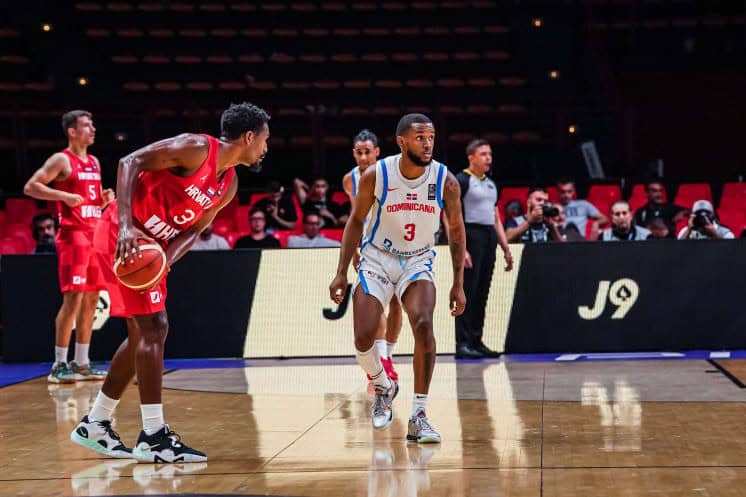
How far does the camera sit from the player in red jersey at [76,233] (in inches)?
322

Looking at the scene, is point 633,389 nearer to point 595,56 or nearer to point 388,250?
point 388,250

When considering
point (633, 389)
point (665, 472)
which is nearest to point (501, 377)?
point (633, 389)

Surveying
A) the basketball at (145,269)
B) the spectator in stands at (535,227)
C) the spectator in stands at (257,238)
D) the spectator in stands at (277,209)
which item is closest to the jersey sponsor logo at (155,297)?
the basketball at (145,269)

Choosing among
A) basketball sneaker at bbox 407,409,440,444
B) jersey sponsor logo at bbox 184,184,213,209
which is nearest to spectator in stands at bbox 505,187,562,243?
basketball sneaker at bbox 407,409,440,444

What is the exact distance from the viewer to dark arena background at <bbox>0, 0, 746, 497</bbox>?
492cm

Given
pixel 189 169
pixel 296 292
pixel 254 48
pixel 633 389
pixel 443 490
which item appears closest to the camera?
pixel 443 490

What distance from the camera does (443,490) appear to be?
13.5 feet

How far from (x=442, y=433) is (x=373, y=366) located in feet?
2.21

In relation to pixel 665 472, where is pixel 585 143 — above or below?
above

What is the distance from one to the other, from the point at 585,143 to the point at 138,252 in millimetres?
11749

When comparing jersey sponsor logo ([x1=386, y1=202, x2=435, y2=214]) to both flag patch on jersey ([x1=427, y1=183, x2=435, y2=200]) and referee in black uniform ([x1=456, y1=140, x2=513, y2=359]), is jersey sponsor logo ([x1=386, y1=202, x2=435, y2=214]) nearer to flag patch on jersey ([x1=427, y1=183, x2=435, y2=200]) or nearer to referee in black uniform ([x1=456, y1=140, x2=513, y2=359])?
flag patch on jersey ([x1=427, y1=183, x2=435, y2=200])

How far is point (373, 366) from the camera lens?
5.94 metres

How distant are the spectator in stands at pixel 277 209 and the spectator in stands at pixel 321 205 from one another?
0.19 metres

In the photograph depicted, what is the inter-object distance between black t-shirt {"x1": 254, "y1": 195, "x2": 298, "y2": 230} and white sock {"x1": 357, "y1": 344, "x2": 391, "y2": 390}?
21.2 ft
